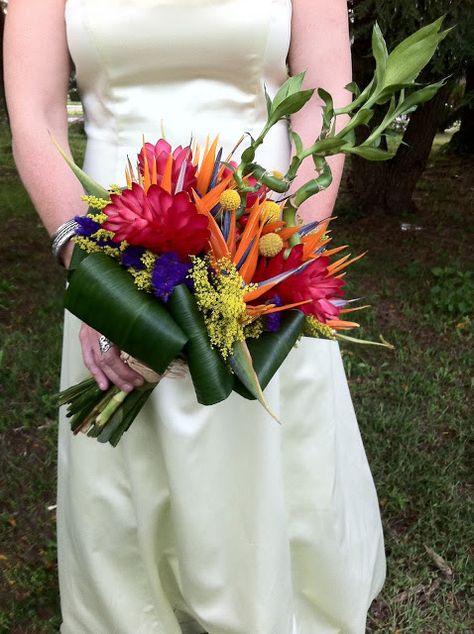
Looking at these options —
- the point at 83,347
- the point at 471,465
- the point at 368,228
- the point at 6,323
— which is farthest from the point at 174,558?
the point at 368,228

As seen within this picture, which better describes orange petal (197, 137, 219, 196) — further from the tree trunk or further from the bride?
the tree trunk

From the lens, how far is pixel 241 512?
1818mm

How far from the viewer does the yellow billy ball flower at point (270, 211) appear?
124 cm

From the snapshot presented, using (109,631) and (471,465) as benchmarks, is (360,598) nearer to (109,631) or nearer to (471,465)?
(109,631)

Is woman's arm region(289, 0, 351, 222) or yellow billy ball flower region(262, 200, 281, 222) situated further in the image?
woman's arm region(289, 0, 351, 222)

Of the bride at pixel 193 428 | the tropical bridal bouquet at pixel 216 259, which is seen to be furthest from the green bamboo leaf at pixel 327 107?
the bride at pixel 193 428

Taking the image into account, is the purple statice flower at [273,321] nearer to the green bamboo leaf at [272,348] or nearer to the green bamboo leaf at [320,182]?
the green bamboo leaf at [272,348]

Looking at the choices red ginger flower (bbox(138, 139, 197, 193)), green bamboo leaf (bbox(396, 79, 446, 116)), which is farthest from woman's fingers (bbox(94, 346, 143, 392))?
green bamboo leaf (bbox(396, 79, 446, 116))

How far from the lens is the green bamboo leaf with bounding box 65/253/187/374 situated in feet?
3.94

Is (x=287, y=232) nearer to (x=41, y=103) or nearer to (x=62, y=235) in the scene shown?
(x=62, y=235)

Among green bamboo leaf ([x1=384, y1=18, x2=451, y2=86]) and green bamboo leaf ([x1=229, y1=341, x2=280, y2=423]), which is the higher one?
green bamboo leaf ([x1=384, y1=18, x2=451, y2=86])

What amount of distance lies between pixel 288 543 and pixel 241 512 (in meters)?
0.22

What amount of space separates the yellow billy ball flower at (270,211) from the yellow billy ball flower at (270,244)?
0.04 meters

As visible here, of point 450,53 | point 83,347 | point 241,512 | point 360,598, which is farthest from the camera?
point 450,53
